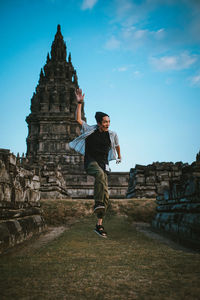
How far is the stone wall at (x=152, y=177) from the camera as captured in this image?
8.85 meters

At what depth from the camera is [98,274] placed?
69.8 inches

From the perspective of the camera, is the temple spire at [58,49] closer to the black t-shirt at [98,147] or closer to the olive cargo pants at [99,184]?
the black t-shirt at [98,147]

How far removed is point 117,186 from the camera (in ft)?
40.6

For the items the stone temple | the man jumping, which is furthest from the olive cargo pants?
the stone temple

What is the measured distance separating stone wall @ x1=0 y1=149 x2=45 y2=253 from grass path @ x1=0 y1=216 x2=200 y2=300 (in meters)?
0.32

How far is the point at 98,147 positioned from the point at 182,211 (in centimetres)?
172

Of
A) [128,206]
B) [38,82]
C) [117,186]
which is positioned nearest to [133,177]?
[117,186]

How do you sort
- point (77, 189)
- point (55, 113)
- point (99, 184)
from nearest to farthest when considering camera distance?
point (99, 184), point (77, 189), point (55, 113)

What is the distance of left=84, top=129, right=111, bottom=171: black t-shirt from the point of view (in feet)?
11.7

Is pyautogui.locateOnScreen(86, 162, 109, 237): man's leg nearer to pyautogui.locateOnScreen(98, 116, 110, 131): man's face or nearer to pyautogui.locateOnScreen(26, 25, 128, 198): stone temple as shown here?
pyautogui.locateOnScreen(98, 116, 110, 131): man's face

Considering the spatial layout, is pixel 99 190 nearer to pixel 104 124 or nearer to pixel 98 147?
pixel 98 147

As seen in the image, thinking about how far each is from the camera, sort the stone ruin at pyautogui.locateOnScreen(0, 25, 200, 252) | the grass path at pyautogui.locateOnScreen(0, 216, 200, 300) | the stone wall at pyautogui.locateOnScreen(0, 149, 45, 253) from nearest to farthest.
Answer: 1. the grass path at pyautogui.locateOnScreen(0, 216, 200, 300)
2. the stone wall at pyautogui.locateOnScreen(0, 149, 45, 253)
3. the stone ruin at pyautogui.locateOnScreen(0, 25, 200, 252)

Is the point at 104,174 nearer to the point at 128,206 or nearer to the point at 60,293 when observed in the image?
the point at 60,293

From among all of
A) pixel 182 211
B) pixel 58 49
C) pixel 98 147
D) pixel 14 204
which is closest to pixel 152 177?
pixel 182 211
